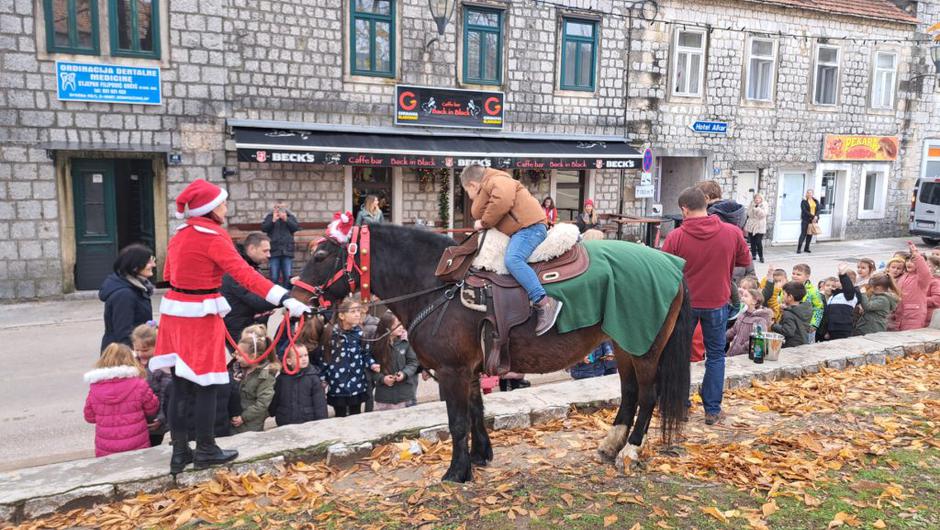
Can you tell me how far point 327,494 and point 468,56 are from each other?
1343 cm

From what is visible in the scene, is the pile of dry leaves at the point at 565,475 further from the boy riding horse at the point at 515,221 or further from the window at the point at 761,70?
the window at the point at 761,70

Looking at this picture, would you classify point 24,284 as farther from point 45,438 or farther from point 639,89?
point 639,89

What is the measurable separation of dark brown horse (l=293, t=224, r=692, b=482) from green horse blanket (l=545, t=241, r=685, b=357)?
4.0 inches

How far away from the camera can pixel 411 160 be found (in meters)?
15.0

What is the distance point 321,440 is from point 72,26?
10.9m

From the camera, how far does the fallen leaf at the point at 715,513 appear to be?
4.40 m

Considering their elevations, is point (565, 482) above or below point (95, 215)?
below

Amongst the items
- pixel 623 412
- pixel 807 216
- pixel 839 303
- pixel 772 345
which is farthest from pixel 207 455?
pixel 807 216

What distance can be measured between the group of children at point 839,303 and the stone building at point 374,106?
26.4ft

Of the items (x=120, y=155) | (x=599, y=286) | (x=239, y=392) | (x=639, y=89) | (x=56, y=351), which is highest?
(x=639, y=89)

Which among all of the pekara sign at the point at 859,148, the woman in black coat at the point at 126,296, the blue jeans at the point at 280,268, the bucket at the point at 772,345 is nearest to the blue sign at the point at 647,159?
the blue jeans at the point at 280,268

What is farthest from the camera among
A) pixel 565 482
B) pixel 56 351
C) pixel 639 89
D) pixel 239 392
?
pixel 639 89

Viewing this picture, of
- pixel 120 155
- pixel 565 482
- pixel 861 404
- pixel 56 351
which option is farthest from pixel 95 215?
pixel 861 404

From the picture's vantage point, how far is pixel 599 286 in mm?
5078
